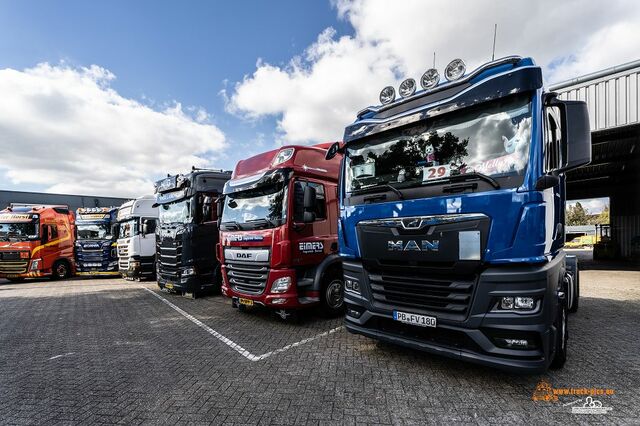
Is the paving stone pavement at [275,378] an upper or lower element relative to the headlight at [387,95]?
lower

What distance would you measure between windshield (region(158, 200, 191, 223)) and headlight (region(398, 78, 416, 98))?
21.1 ft

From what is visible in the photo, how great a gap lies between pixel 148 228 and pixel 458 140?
42.0 ft

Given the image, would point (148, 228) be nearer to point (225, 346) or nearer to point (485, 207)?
point (225, 346)

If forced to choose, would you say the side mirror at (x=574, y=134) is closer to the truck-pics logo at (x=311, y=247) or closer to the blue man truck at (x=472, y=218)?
the blue man truck at (x=472, y=218)

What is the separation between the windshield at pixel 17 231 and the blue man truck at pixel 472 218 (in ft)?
54.3

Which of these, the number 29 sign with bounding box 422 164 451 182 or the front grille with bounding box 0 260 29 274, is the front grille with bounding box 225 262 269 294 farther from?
the front grille with bounding box 0 260 29 274

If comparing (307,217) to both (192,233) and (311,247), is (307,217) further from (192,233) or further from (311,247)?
(192,233)

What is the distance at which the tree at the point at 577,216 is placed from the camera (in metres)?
61.2

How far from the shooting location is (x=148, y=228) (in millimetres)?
13047

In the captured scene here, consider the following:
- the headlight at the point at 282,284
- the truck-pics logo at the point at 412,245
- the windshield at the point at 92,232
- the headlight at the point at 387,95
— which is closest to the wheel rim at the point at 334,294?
the headlight at the point at 282,284

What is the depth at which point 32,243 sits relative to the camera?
46.4ft

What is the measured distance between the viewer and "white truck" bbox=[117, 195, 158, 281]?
13.0 meters

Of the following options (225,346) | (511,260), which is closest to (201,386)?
(225,346)

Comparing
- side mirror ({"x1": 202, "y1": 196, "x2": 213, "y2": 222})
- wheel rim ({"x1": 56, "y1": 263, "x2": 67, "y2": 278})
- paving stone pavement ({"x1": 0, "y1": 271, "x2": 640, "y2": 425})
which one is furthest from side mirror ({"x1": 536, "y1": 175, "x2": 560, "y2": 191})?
wheel rim ({"x1": 56, "y1": 263, "x2": 67, "y2": 278})
